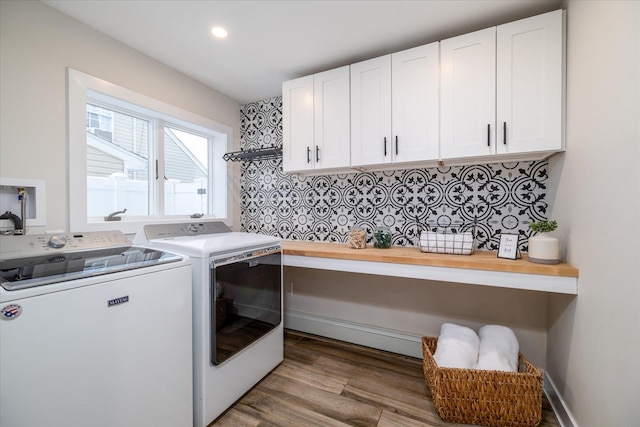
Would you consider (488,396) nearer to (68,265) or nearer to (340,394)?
(340,394)

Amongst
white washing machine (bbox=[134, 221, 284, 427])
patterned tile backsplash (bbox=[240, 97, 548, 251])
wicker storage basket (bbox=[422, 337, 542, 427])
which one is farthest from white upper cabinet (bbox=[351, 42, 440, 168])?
wicker storage basket (bbox=[422, 337, 542, 427])

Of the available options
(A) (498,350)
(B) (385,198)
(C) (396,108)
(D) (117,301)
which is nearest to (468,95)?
(C) (396,108)

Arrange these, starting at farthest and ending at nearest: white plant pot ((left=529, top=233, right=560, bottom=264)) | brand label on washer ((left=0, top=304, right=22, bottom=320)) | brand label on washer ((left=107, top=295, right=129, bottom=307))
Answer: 1. white plant pot ((left=529, top=233, right=560, bottom=264))
2. brand label on washer ((left=107, top=295, right=129, bottom=307))
3. brand label on washer ((left=0, top=304, right=22, bottom=320))

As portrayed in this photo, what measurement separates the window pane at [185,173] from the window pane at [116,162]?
184 millimetres

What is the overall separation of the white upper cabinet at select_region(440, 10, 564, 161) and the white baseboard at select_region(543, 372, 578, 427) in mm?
1382

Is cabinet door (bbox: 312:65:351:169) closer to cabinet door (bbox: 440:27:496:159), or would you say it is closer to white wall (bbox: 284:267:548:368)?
cabinet door (bbox: 440:27:496:159)

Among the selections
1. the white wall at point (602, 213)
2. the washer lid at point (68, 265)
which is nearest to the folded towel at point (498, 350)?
the white wall at point (602, 213)

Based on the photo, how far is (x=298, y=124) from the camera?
2289 millimetres

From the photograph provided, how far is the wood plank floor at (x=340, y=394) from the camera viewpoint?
5.02ft

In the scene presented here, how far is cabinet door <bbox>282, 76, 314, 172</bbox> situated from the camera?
7.36 ft

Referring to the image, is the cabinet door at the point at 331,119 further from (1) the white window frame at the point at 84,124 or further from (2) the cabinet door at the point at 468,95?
(1) the white window frame at the point at 84,124

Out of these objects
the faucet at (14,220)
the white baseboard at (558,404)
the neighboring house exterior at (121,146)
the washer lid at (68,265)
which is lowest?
the white baseboard at (558,404)

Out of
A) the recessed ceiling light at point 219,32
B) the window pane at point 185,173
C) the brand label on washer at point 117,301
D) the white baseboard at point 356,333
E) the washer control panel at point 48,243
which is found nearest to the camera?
the brand label on washer at point 117,301

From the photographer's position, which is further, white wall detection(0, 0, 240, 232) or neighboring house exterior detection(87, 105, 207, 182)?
neighboring house exterior detection(87, 105, 207, 182)
